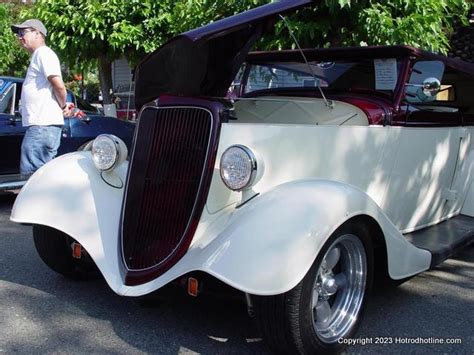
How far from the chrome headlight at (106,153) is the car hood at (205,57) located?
1.23 ft

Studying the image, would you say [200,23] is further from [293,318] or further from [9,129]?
[293,318]

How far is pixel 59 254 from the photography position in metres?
3.67

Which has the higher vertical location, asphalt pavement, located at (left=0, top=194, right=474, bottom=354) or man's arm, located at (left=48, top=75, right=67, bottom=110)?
man's arm, located at (left=48, top=75, right=67, bottom=110)

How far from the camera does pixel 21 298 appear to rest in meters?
3.54

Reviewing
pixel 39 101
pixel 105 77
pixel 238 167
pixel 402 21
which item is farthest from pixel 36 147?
pixel 105 77

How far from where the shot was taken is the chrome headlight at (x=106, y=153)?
3430 mm

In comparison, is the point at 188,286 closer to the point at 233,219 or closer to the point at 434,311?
the point at 233,219

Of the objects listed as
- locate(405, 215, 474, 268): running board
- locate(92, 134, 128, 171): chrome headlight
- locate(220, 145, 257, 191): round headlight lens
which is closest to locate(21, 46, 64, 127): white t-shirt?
locate(92, 134, 128, 171): chrome headlight

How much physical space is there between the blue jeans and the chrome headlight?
72.7 inches

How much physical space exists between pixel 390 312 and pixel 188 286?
57.7 inches

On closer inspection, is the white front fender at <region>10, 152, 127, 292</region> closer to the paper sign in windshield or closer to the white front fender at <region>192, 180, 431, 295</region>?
the white front fender at <region>192, 180, 431, 295</region>

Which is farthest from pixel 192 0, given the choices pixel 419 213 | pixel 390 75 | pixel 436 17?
pixel 419 213

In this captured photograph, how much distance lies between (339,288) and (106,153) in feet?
5.39

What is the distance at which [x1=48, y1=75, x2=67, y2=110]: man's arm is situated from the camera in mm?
4991
